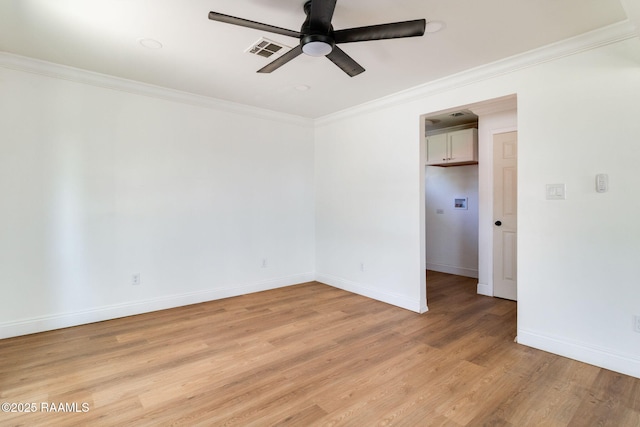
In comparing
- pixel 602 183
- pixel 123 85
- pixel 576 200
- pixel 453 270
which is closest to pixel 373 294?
pixel 453 270

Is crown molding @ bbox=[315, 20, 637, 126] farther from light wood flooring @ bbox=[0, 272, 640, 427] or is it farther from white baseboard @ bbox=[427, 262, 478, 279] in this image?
white baseboard @ bbox=[427, 262, 478, 279]

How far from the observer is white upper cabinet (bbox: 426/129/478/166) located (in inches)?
196

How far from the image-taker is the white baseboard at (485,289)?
14.4 ft

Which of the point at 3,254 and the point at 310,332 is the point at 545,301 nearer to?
the point at 310,332

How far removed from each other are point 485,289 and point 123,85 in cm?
534

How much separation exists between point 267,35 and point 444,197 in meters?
4.68

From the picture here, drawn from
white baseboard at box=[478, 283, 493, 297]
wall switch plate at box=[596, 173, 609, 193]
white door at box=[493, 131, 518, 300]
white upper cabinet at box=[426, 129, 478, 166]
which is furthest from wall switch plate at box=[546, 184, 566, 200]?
white upper cabinet at box=[426, 129, 478, 166]

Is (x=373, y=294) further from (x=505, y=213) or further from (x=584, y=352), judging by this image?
(x=584, y=352)

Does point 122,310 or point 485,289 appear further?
point 485,289

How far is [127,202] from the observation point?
11.7 feet

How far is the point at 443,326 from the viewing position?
3.28 metres

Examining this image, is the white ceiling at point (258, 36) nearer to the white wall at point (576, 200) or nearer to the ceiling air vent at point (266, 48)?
the ceiling air vent at point (266, 48)

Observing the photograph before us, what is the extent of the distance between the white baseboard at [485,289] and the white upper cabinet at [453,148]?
79.6 inches

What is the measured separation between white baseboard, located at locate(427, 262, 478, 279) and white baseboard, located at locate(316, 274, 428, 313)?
2.27 metres
